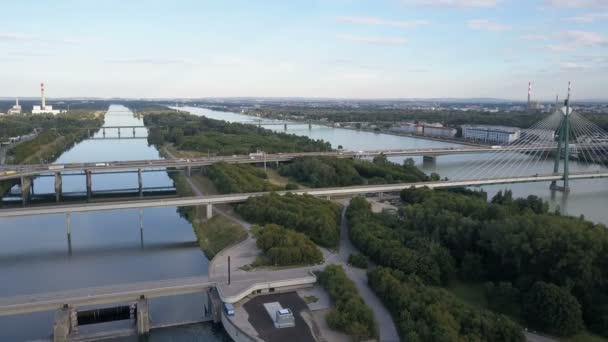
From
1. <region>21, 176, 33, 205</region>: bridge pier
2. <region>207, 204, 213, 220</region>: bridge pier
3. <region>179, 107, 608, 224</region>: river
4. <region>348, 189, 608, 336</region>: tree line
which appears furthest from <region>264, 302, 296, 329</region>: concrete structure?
<region>21, 176, 33, 205</region>: bridge pier

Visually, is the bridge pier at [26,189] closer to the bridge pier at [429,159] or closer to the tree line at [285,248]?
the tree line at [285,248]

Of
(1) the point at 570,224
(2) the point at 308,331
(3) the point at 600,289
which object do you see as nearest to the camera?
(2) the point at 308,331

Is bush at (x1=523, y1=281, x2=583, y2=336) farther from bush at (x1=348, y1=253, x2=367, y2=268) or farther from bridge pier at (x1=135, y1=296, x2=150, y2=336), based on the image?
bridge pier at (x1=135, y1=296, x2=150, y2=336)

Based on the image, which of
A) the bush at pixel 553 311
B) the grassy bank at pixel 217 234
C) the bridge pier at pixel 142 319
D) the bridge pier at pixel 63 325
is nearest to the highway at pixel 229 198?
the grassy bank at pixel 217 234

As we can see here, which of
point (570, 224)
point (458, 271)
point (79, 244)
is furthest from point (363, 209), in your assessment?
point (79, 244)

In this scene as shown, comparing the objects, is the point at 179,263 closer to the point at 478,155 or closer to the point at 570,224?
the point at 570,224

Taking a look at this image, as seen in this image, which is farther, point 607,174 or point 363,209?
point 607,174

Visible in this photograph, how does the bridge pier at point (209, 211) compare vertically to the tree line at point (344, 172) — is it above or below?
below
